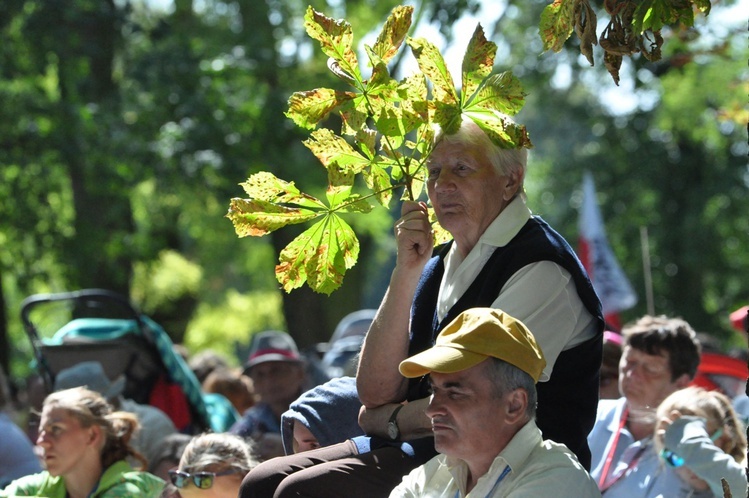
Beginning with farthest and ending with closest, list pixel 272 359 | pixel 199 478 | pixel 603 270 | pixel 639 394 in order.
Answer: pixel 603 270
pixel 272 359
pixel 639 394
pixel 199 478

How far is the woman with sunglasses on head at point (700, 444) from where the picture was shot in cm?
429

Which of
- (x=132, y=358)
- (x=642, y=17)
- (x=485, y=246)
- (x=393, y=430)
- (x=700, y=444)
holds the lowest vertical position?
(x=132, y=358)

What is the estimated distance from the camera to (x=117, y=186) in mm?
12234

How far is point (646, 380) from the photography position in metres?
5.29

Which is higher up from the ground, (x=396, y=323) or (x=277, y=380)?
(x=396, y=323)

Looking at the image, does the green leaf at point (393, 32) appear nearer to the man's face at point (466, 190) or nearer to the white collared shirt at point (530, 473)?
the man's face at point (466, 190)

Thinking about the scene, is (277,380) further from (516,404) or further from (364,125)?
(516,404)

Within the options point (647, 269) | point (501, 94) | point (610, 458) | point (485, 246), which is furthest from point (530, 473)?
point (647, 269)

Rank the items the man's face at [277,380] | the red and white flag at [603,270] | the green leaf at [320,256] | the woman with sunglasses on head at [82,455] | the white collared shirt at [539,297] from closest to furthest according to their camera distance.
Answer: the white collared shirt at [539,297], the green leaf at [320,256], the woman with sunglasses on head at [82,455], the man's face at [277,380], the red and white flag at [603,270]

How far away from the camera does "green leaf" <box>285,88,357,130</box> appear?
360 centimetres

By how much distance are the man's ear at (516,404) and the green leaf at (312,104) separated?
1.11m

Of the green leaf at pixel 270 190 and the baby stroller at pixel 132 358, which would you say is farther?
the baby stroller at pixel 132 358

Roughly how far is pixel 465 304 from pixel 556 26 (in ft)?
2.86

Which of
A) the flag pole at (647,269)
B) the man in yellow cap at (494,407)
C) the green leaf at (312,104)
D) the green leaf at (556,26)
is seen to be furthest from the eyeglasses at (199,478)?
the flag pole at (647,269)
